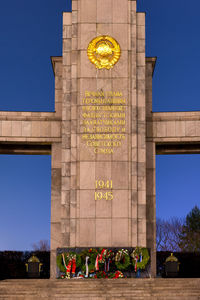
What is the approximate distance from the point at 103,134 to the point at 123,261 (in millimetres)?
6872

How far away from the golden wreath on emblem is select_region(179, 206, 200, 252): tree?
3905 cm

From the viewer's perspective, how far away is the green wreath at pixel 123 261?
28172 mm

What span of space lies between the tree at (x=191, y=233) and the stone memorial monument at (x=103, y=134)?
35133 millimetres

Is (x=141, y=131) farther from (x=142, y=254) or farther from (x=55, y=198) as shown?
(x=142, y=254)

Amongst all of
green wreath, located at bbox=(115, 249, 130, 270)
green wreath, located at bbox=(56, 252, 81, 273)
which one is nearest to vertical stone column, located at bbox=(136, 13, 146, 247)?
green wreath, located at bbox=(115, 249, 130, 270)

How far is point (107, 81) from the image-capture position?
3098 cm

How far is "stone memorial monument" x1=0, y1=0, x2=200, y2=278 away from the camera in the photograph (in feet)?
98.1

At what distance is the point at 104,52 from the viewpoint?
3097 centimetres

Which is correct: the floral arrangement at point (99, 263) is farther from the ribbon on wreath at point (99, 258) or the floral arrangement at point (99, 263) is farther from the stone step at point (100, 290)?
the stone step at point (100, 290)

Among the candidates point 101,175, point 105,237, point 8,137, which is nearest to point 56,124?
point 8,137

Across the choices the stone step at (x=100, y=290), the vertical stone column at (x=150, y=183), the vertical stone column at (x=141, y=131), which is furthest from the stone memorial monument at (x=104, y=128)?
the stone step at (x=100, y=290)

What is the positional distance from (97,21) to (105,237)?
11920 millimetres

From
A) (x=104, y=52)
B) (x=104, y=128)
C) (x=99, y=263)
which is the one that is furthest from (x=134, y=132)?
(x=99, y=263)

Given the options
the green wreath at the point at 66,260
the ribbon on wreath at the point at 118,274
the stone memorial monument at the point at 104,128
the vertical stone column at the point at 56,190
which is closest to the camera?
the ribbon on wreath at the point at 118,274
